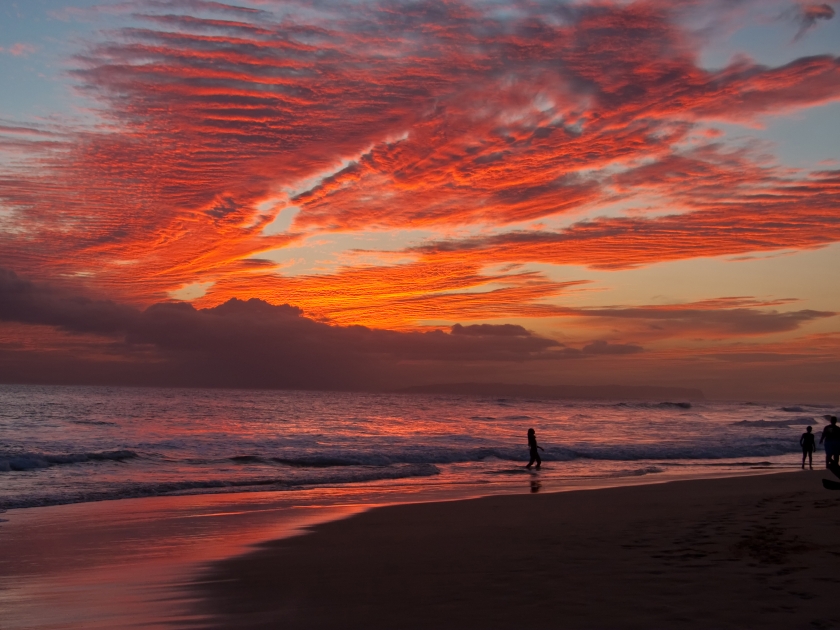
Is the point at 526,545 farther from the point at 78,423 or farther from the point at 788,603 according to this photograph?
the point at 78,423

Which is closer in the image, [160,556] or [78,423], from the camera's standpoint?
[160,556]

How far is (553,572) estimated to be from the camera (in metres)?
8.05

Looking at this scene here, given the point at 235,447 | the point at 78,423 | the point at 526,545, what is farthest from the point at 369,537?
the point at 78,423

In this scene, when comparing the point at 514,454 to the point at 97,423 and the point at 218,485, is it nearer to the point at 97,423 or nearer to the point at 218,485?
the point at 218,485

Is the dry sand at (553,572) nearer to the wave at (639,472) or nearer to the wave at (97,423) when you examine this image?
the wave at (639,472)

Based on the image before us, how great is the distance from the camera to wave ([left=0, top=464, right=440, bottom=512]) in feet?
55.0

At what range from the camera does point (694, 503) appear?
14.5 meters

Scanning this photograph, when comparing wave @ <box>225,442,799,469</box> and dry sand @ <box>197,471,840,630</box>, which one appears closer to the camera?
dry sand @ <box>197,471,840,630</box>

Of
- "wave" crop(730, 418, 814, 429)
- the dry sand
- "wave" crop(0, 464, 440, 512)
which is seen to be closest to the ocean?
"wave" crop(0, 464, 440, 512)

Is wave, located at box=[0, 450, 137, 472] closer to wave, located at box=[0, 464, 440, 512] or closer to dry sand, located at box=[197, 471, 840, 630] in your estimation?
wave, located at box=[0, 464, 440, 512]

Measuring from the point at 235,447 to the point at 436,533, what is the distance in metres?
24.8

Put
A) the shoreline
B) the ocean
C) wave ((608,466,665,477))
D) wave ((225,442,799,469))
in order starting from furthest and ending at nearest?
wave ((225,442,799,469)) → wave ((608,466,665,477)) → the ocean → the shoreline

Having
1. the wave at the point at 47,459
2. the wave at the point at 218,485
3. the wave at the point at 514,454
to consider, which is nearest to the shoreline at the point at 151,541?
the wave at the point at 218,485

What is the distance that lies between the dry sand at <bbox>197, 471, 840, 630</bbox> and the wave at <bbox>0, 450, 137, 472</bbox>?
52.7 ft
